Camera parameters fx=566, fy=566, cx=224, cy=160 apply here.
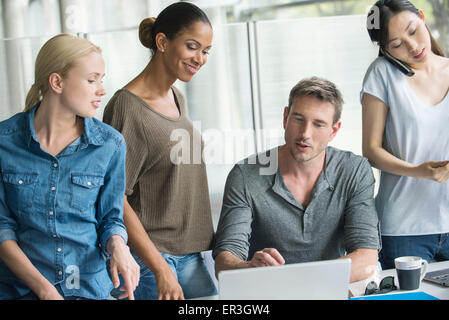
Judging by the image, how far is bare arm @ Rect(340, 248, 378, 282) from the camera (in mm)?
1665

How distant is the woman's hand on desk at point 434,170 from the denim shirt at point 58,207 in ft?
3.19

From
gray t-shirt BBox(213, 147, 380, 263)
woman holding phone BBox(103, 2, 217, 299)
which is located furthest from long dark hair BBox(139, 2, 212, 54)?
gray t-shirt BBox(213, 147, 380, 263)

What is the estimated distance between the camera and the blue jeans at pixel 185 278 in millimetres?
1806

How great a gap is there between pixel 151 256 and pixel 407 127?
0.97 meters

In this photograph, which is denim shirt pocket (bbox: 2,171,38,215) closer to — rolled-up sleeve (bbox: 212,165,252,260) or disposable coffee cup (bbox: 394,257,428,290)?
rolled-up sleeve (bbox: 212,165,252,260)

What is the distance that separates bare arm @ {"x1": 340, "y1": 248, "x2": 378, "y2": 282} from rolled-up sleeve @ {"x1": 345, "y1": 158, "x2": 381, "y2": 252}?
2 cm

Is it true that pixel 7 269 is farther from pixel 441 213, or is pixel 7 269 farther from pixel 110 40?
pixel 110 40

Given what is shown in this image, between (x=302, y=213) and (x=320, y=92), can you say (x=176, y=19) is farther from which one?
(x=302, y=213)

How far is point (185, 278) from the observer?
6.05 ft

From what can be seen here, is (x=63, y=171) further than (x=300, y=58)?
No

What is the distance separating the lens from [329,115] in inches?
75.1

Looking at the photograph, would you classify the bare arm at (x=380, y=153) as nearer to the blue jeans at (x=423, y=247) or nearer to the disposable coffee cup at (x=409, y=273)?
the blue jeans at (x=423, y=247)
